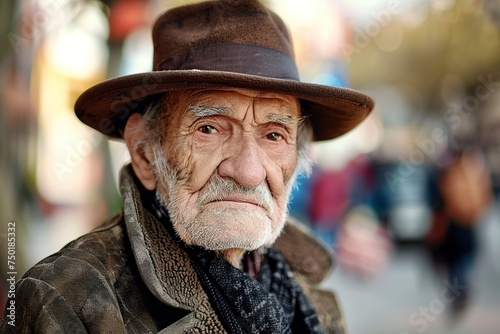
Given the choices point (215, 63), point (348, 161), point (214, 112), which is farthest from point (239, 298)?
point (348, 161)

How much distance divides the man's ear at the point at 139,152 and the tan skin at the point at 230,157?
4 centimetres

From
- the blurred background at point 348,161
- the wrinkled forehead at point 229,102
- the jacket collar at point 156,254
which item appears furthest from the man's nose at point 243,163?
the blurred background at point 348,161

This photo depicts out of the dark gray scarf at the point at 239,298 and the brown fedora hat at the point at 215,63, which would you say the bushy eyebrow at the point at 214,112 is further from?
the dark gray scarf at the point at 239,298

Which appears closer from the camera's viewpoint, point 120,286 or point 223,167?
point 120,286

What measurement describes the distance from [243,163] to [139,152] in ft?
1.63

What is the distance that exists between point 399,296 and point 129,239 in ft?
23.6

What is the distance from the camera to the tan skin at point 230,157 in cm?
236

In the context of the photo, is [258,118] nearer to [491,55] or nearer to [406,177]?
[406,177]

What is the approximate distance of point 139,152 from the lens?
260cm

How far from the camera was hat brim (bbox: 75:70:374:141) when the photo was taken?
2.25m

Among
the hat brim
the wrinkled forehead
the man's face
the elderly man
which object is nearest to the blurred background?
the hat brim

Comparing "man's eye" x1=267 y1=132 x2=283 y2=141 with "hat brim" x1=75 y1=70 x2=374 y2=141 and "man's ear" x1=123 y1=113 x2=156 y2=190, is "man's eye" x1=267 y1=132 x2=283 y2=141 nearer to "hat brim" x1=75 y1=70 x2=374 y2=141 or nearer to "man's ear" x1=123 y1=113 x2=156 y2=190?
"hat brim" x1=75 y1=70 x2=374 y2=141

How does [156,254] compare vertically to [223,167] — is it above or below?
below

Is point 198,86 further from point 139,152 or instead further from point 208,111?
point 139,152
